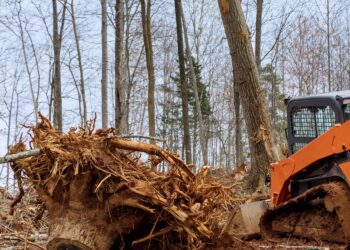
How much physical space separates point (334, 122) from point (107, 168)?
306 cm

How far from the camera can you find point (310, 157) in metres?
5.66

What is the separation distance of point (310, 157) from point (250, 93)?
3.43 meters

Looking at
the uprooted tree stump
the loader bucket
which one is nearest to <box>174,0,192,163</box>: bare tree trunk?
the loader bucket

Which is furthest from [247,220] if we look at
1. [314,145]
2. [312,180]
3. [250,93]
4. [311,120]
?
[250,93]

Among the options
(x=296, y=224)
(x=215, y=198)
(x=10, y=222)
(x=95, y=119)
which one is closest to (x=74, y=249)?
(x=95, y=119)

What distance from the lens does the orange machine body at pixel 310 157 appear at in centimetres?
515

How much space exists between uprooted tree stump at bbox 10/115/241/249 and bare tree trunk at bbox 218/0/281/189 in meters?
4.50

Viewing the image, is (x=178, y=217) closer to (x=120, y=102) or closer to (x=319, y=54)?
(x=120, y=102)

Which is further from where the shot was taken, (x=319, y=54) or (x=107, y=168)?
(x=319, y=54)

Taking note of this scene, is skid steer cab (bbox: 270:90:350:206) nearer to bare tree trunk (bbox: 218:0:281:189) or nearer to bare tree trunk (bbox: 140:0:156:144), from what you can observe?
bare tree trunk (bbox: 218:0:281:189)

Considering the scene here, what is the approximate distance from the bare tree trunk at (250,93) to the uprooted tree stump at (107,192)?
177 inches

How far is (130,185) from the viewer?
13.5 feet

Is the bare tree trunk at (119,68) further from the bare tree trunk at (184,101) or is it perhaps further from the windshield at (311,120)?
the windshield at (311,120)

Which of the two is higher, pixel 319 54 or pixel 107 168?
pixel 319 54
